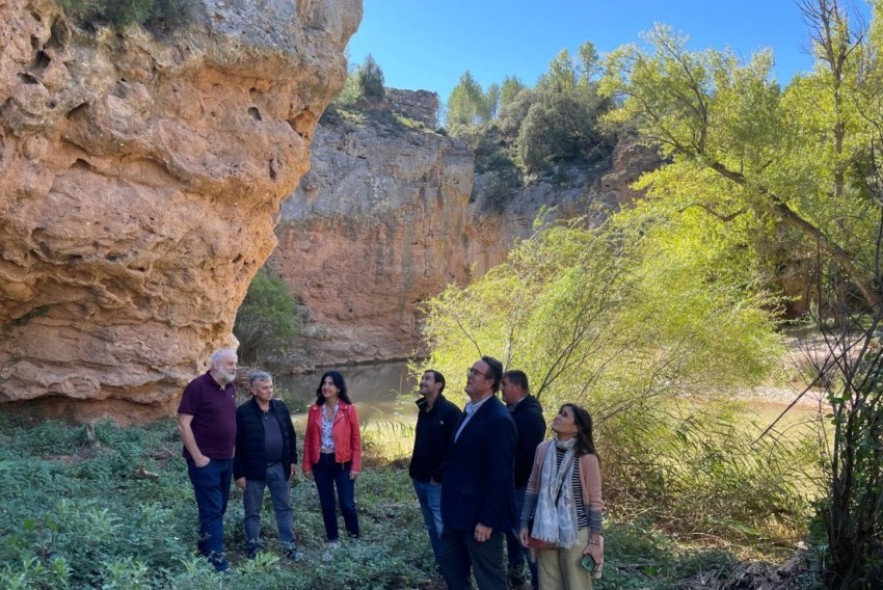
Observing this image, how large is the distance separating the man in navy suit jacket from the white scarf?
180mm

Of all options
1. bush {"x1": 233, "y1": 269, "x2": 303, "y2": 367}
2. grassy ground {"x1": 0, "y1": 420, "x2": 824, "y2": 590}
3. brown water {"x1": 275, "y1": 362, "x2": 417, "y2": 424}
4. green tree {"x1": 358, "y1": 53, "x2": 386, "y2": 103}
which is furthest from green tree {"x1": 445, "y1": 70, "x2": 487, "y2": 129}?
grassy ground {"x1": 0, "y1": 420, "x2": 824, "y2": 590}

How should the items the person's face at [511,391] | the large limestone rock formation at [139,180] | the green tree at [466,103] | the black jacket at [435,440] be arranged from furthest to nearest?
the green tree at [466,103] → the large limestone rock formation at [139,180] → the black jacket at [435,440] → the person's face at [511,391]

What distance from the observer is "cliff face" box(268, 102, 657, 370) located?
121 ft

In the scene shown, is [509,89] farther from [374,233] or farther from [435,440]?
[435,440]

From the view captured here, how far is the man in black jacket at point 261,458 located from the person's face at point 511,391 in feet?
5.94

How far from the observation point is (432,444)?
209 inches

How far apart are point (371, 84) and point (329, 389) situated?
3956cm

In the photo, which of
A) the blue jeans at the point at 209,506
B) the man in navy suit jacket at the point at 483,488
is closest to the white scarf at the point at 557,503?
the man in navy suit jacket at the point at 483,488

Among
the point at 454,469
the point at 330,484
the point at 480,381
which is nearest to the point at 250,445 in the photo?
the point at 330,484

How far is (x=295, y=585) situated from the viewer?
176 inches

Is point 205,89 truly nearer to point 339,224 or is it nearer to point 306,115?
point 306,115

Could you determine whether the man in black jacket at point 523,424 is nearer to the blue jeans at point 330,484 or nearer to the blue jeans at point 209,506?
the blue jeans at point 330,484

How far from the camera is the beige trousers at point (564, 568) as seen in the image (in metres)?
3.95

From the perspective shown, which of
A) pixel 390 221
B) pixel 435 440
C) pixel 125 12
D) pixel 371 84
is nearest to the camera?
pixel 435 440
